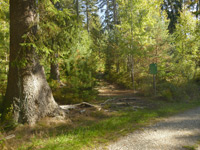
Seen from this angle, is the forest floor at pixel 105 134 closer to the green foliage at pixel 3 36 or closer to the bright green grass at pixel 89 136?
the bright green grass at pixel 89 136

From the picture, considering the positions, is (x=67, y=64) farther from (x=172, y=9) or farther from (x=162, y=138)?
(x=172, y=9)

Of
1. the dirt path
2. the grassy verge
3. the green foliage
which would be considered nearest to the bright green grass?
the grassy verge

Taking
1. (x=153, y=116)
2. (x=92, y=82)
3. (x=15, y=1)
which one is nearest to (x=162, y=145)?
(x=153, y=116)

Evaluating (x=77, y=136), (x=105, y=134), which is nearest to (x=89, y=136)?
(x=77, y=136)

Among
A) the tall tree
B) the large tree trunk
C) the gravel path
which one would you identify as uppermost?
the tall tree

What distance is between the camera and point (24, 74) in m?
5.11

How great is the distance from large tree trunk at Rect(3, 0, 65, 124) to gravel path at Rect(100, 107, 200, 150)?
3005 mm

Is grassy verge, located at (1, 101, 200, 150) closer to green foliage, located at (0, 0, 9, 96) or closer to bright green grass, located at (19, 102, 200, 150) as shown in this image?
bright green grass, located at (19, 102, 200, 150)

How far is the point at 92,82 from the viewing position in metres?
8.51

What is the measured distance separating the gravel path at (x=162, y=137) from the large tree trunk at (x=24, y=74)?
3.00m

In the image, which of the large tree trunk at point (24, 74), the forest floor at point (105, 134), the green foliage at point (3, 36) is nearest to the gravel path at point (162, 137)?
the forest floor at point (105, 134)

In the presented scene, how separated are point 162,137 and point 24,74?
4.82 m

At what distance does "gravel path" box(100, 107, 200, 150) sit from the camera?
3.57 meters

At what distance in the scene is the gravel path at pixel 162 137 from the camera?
3.57 meters
